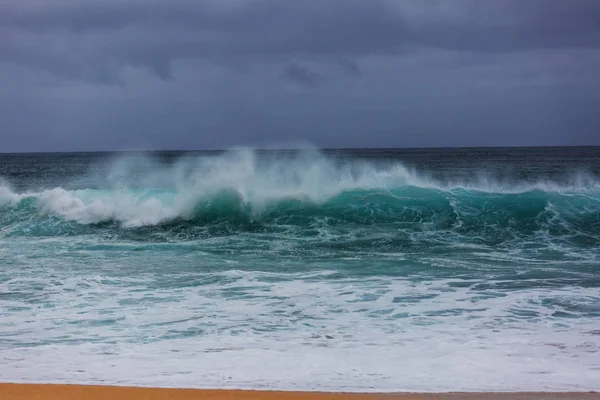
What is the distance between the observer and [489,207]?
17516 mm

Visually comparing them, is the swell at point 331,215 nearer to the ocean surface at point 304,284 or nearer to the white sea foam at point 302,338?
the ocean surface at point 304,284

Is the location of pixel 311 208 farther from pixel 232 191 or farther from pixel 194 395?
pixel 194 395

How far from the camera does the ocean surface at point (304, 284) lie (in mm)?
5570

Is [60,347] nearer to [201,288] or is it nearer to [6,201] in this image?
[201,288]

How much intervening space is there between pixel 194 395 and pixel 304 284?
16.3 ft

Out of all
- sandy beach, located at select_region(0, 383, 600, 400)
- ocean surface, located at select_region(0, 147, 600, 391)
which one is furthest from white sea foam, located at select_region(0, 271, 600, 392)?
sandy beach, located at select_region(0, 383, 600, 400)

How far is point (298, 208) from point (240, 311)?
9730 mm

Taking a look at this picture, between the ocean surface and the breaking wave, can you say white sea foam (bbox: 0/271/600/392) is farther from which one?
A: the breaking wave

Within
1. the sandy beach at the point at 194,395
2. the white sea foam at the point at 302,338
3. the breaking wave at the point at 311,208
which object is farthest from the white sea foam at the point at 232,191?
the sandy beach at the point at 194,395

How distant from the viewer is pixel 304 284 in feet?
31.4

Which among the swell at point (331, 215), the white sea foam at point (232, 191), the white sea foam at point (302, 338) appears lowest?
the white sea foam at point (302, 338)

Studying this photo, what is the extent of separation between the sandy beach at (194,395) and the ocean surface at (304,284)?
212mm

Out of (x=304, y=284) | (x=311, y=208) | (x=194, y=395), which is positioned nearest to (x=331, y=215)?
(x=311, y=208)

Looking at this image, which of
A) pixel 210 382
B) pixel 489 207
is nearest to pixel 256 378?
pixel 210 382
